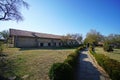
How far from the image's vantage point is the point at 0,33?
8234 millimetres

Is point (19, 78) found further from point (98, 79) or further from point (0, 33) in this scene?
point (98, 79)

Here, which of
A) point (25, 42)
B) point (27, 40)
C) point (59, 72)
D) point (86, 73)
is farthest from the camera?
point (27, 40)

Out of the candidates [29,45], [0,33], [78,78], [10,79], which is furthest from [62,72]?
[29,45]

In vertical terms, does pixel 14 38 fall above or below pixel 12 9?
below

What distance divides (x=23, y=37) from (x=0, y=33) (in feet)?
103

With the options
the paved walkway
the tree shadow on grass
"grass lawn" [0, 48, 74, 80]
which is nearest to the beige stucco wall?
"grass lawn" [0, 48, 74, 80]

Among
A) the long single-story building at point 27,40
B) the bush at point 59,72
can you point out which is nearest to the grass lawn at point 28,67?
the bush at point 59,72

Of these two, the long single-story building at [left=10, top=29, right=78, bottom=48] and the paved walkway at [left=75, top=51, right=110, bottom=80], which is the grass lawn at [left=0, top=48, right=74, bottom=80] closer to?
the paved walkway at [left=75, top=51, right=110, bottom=80]

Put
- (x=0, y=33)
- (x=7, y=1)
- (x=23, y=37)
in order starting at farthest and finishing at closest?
(x=23, y=37) < (x=7, y=1) < (x=0, y=33)

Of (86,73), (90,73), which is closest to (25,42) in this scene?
(86,73)

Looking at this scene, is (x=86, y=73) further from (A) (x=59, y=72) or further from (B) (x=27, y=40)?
(B) (x=27, y=40)

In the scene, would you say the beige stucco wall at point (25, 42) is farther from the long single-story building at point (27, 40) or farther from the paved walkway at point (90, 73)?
the paved walkway at point (90, 73)

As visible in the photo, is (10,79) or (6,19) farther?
(6,19)

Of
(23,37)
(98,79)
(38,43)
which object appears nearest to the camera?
(98,79)
